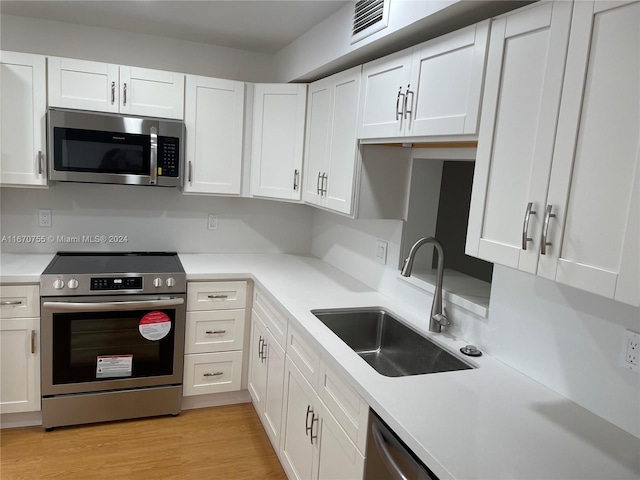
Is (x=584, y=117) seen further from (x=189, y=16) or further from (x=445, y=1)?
(x=189, y=16)

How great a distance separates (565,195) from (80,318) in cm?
253

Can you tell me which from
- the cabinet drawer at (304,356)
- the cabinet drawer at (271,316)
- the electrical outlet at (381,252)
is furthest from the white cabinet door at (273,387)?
the electrical outlet at (381,252)

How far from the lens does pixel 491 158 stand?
1.46 m

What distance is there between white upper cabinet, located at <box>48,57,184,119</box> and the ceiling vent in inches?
51.0

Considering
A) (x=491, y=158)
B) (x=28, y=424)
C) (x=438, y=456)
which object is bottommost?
(x=28, y=424)

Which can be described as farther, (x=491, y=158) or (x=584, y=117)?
(x=491, y=158)

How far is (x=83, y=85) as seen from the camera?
278 centimetres

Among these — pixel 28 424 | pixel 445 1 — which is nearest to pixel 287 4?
pixel 445 1

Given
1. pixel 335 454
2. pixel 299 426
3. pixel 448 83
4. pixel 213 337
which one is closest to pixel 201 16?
pixel 448 83

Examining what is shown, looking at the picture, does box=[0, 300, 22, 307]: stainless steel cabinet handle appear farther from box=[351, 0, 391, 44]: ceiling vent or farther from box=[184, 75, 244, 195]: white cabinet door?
box=[351, 0, 391, 44]: ceiling vent

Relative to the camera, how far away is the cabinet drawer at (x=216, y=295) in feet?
9.61

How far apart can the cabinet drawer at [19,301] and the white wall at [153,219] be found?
595mm

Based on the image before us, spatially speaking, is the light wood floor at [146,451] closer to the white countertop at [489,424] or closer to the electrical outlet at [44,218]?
the white countertop at [489,424]

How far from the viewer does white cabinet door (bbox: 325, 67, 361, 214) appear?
236 cm
